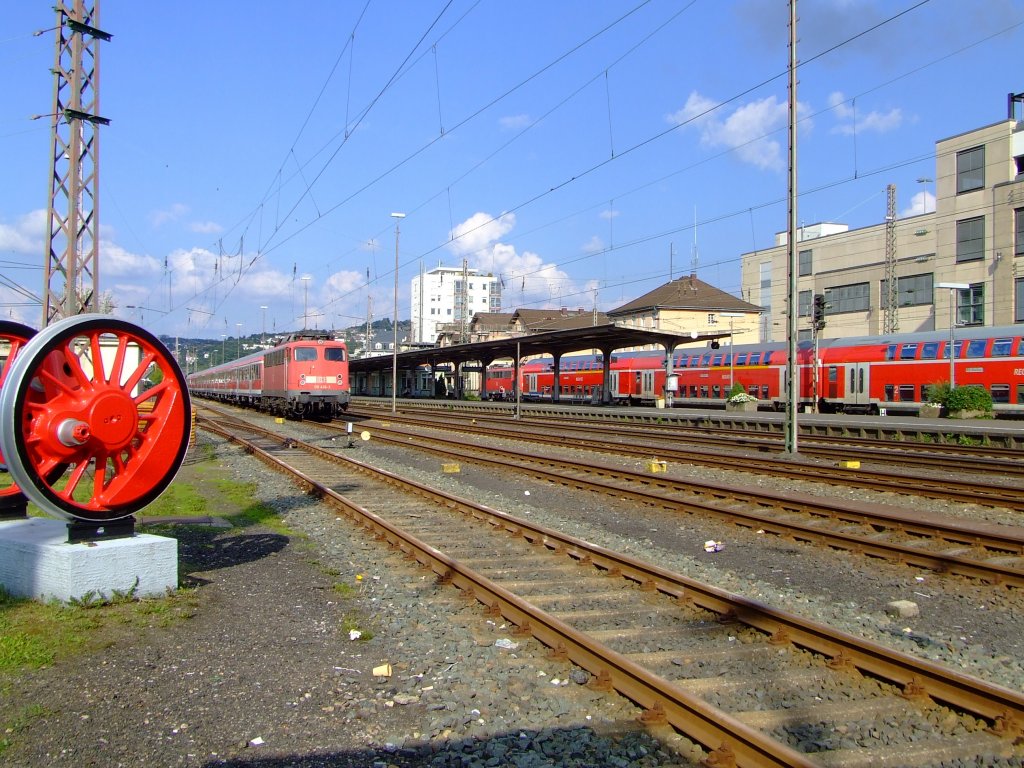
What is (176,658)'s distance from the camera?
5660 millimetres

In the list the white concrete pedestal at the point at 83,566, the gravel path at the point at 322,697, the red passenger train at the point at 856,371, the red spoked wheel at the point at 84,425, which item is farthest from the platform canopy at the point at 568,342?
the gravel path at the point at 322,697

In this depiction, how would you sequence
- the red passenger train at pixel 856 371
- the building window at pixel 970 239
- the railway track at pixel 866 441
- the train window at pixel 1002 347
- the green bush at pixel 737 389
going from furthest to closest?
1. the building window at pixel 970 239
2. the green bush at pixel 737 389
3. the red passenger train at pixel 856 371
4. the train window at pixel 1002 347
5. the railway track at pixel 866 441

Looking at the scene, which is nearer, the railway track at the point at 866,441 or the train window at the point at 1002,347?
the railway track at the point at 866,441

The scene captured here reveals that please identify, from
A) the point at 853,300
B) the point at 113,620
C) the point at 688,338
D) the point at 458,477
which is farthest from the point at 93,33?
the point at 853,300

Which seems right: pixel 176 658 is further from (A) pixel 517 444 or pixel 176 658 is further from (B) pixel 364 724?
(A) pixel 517 444

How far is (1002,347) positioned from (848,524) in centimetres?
2496

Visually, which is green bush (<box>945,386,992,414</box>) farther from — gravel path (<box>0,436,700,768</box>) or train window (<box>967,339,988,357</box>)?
gravel path (<box>0,436,700,768</box>)

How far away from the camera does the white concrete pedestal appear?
22.0 feet

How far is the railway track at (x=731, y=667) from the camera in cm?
431

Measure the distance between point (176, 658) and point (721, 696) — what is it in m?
3.63

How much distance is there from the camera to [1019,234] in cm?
4544

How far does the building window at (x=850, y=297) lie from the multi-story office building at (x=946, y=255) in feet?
0.23

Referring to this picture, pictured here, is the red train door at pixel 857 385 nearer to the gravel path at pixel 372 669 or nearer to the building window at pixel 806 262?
the building window at pixel 806 262

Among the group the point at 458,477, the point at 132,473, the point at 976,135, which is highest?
the point at 976,135
